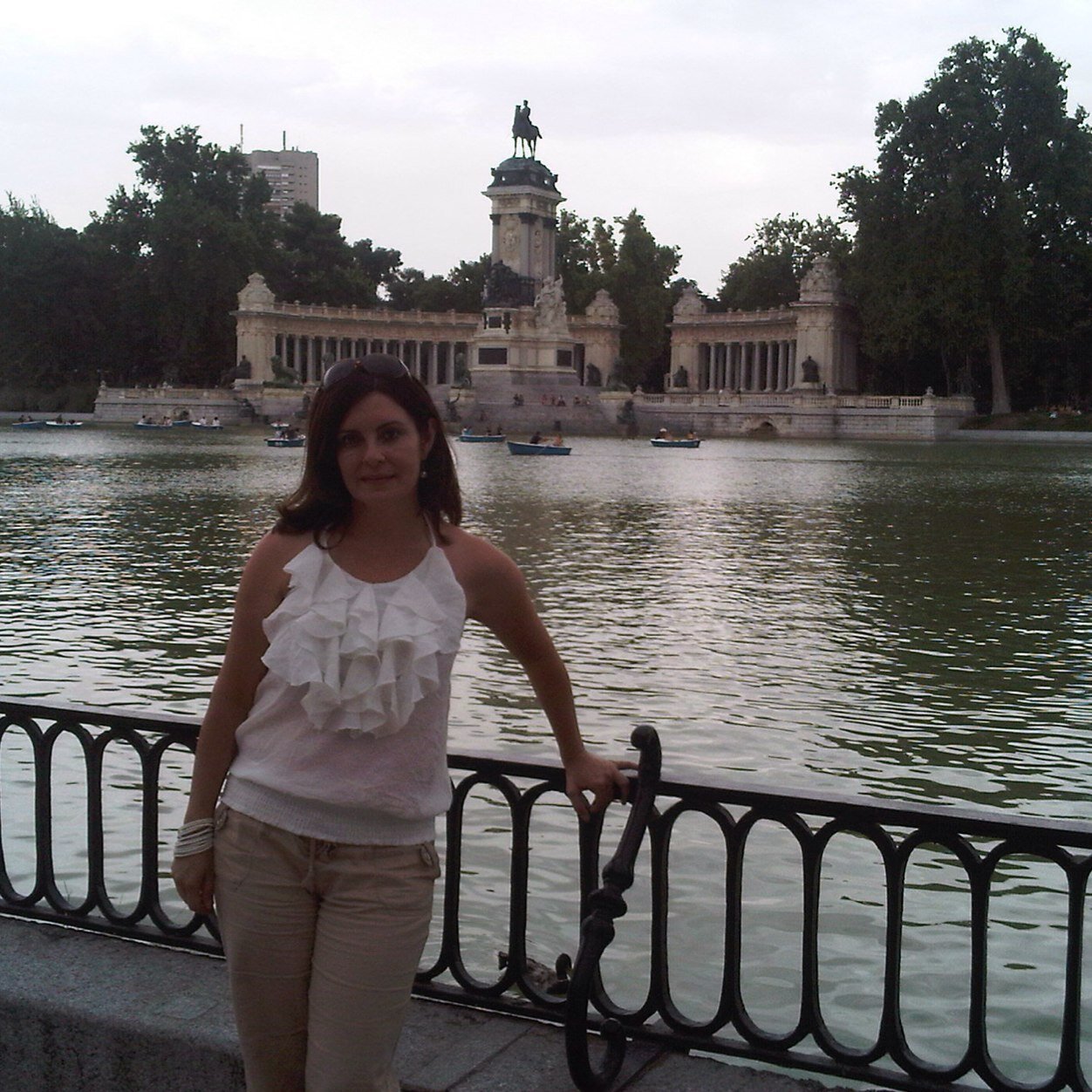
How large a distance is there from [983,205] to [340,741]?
7231cm

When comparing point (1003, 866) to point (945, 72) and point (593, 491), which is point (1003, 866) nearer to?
point (593, 491)

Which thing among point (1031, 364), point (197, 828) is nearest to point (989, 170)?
point (1031, 364)

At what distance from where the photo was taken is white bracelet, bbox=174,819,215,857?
3.56 m

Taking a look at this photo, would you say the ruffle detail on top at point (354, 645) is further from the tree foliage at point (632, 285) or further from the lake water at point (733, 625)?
the tree foliage at point (632, 285)

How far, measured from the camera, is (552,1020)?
14.7ft

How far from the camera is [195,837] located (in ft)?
11.7

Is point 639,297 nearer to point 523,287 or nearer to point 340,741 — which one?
point 523,287

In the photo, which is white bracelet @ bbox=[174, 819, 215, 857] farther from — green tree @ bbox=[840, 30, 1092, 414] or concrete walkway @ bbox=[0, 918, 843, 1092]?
green tree @ bbox=[840, 30, 1092, 414]

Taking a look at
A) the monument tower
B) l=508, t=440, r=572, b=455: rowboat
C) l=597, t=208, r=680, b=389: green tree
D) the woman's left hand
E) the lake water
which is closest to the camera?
the woman's left hand

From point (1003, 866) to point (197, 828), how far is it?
5.36m

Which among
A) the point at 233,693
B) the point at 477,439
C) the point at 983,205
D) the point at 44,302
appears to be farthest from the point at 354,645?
the point at 44,302

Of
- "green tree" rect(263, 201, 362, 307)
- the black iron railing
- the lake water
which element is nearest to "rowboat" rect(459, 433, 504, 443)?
the lake water

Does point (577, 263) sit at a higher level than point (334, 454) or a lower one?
higher

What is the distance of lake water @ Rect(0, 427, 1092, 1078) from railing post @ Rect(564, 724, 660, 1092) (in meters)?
0.41
